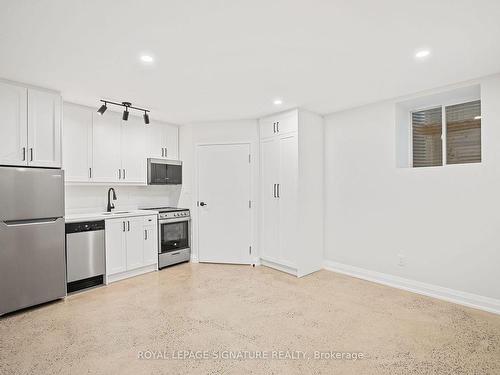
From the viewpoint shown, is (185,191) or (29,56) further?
(185,191)

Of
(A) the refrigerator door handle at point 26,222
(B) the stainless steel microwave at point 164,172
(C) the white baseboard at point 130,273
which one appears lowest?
(C) the white baseboard at point 130,273

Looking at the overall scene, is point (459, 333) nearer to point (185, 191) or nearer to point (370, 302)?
point (370, 302)

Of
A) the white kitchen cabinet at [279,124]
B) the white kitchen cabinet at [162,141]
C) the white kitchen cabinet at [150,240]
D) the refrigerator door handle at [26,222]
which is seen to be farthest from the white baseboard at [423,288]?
the refrigerator door handle at [26,222]

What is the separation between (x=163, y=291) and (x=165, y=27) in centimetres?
298

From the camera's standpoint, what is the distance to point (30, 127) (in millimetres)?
3117

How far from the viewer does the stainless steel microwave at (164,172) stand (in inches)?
183

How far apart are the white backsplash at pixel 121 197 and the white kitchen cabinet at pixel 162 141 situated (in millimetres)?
651

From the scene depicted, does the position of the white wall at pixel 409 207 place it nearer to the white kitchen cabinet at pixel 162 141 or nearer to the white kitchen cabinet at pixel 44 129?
the white kitchen cabinet at pixel 162 141

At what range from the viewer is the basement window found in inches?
129

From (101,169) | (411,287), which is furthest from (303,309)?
(101,169)

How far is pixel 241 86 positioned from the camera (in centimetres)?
322

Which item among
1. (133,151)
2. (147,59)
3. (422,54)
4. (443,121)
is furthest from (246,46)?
(133,151)

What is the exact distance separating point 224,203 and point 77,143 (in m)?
2.35

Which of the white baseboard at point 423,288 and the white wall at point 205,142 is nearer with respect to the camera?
the white baseboard at point 423,288
